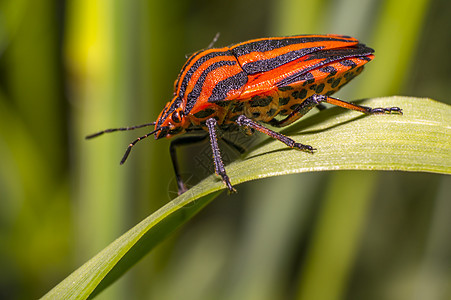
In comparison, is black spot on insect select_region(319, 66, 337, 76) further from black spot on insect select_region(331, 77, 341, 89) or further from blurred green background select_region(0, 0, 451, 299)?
blurred green background select_region(0, 0, 451, 299)

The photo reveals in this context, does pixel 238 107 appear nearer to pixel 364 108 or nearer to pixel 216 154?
pixel 216 154

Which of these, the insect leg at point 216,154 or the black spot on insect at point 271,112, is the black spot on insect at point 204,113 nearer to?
the insect leg at point 216,154

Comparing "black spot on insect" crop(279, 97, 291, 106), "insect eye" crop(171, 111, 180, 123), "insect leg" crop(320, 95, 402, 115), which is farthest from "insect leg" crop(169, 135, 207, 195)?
"insect leg" crop(320, 95, 402, 115)

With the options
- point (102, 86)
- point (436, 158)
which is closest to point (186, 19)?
point (102, 86)

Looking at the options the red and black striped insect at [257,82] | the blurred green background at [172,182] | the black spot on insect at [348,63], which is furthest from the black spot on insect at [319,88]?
the blurred green background at [172,182]

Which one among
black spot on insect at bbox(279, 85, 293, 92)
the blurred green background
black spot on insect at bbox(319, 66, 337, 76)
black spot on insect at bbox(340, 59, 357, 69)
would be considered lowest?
the blurred green background

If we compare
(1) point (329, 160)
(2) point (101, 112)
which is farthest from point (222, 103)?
(1) point (329, 160)

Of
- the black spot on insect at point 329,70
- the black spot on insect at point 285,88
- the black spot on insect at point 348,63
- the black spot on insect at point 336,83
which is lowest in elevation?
the black spot on insect at point 285,88
